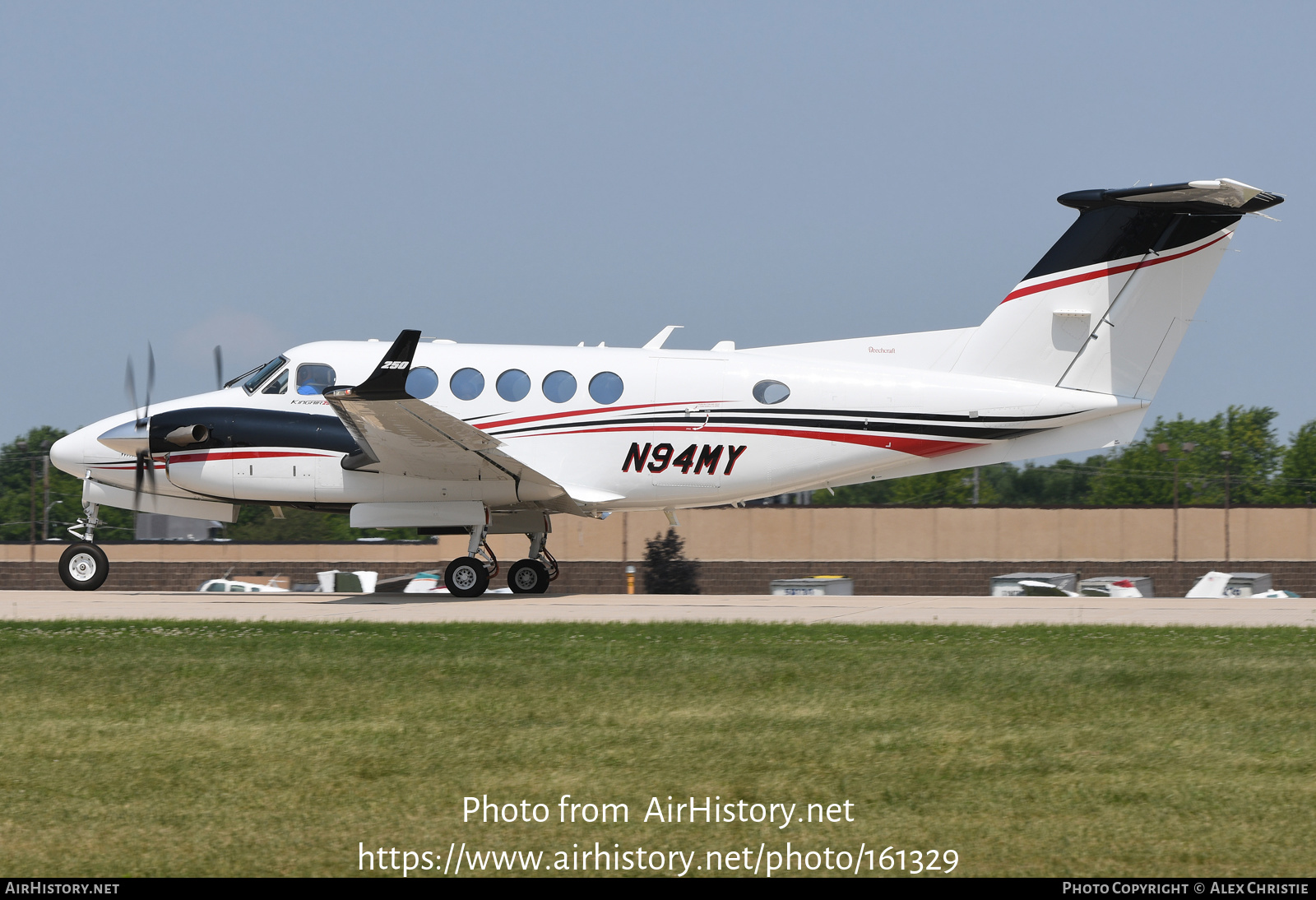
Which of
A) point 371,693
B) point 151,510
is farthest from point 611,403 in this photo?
point 371,693

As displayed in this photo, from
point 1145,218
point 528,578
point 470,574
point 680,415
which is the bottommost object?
point 528,578

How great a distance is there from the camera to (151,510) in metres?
19.1

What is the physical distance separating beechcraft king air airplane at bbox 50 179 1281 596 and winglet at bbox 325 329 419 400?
1754mm

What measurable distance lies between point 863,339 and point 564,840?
13.7 m

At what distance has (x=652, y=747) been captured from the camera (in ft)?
26.7

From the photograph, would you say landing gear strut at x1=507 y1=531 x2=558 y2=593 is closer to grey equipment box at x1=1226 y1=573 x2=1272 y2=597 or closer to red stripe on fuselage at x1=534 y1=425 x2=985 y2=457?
red stripe on fuselage at x1=534 y1=425 x2=985 y2=457

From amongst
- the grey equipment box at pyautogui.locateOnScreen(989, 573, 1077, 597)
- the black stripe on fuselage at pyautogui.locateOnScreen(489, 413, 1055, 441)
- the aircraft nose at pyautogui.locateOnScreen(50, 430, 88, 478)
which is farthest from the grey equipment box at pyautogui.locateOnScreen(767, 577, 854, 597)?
the aircraft nose at pyautogui.locateOnScreen(50, 430, 88, 478)

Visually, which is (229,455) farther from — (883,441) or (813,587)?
(813,587)

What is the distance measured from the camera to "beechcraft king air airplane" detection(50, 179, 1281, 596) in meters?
17.8

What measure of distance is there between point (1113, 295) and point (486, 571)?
10.0m

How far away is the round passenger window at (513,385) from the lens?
61.6 feet

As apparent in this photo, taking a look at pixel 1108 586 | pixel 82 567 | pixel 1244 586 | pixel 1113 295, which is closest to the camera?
pixel 1113 295

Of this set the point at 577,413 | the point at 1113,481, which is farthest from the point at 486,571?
the point at 1113,481

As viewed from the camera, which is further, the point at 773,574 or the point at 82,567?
the point at 773,574
